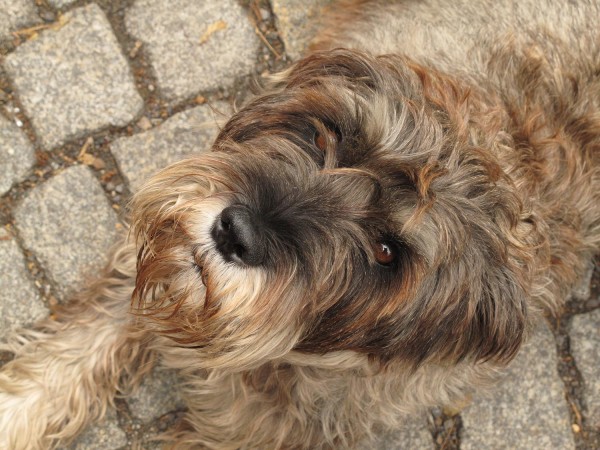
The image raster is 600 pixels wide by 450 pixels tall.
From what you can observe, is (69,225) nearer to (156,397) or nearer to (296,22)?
(156,397)

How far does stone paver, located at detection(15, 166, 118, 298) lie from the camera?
3578mm

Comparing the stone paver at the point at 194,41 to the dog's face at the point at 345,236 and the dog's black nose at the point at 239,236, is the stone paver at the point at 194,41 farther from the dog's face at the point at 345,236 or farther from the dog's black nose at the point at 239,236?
the dog's black nose at the point at 239,236

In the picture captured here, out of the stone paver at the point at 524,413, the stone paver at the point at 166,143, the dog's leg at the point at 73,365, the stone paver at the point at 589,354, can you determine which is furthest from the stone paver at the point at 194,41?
the stone paver at the point at 589,354

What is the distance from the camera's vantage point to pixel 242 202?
2.33 meters

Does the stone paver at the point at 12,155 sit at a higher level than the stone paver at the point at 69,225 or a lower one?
higher

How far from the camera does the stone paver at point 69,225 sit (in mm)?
3578

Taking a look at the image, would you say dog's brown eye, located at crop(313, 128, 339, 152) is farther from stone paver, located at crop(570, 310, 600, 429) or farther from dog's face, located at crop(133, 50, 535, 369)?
stone paver, located at crop(570, 310, 600, 429)

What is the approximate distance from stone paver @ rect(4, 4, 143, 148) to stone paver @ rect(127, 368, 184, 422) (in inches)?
50.2

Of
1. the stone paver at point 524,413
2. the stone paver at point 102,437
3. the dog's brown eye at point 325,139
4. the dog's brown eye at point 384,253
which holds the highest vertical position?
the dog's brown eye at point 325,139

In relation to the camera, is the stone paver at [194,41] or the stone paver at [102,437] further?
the stone paver at [194,41]

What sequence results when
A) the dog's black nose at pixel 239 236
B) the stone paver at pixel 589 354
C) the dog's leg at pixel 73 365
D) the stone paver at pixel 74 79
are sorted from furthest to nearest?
the stone paver at pixel 589 354 → the stone paver at pixel 74 79 → the dog's leg at pixel 73 365 → the dog's black nose at pixel 239 236

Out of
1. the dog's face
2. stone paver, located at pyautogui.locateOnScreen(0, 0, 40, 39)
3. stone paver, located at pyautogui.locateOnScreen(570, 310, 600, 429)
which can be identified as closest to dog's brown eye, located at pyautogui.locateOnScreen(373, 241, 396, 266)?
the dog's face

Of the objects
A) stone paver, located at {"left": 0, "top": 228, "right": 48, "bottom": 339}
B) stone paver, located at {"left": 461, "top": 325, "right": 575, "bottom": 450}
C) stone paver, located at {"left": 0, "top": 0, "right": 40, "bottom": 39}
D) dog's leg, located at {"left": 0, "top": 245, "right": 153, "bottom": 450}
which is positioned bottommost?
stone paver, located at {"left": 461, "top": 325, "right": 575, "bottom": 450}

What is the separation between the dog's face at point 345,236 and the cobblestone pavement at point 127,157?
114cm
